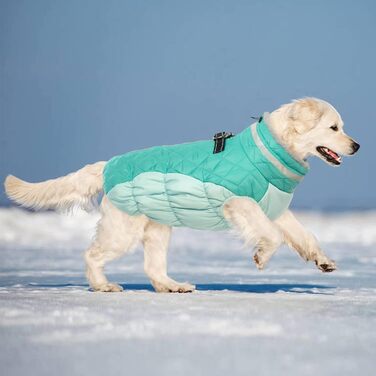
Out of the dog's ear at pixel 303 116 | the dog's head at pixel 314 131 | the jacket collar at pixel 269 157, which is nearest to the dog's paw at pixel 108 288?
the jacket collar at pixel 269 157

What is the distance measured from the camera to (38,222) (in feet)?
48.4

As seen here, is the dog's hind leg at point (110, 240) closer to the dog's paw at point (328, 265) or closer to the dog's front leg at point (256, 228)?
the dog's front leg at point (256, 228)

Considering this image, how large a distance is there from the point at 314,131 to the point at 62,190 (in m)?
1.93

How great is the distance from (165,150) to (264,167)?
2.45 ft

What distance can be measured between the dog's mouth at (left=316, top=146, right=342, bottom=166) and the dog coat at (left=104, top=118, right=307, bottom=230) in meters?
0.22

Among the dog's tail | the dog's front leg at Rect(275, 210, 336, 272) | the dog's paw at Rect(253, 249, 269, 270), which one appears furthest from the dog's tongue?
the dog's tail

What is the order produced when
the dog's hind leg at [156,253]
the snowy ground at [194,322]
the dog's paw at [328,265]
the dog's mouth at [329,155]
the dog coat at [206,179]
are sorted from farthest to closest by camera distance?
the dog's hind leg at [156,253] → the dog's mouth at [329,155] → the dog's paw at [328,265] → the dog coat at [206,179] → the snowy ground at [194,322]

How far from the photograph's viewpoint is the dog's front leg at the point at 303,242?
566 cm

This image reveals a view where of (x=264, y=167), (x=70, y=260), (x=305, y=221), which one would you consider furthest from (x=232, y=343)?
(x=305, y=221)

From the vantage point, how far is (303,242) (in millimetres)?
5742

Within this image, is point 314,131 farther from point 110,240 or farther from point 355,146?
point 110,240

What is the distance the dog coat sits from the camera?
17.8ft

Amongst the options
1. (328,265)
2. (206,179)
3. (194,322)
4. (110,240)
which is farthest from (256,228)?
(194,322)

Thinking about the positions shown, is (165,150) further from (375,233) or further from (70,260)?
(375,233)
